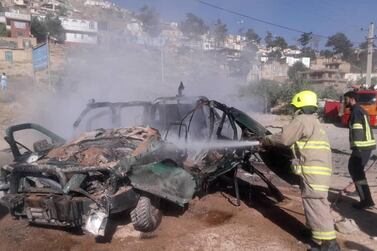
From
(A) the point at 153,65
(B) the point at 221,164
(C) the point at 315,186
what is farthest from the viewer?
(A) the point at 153,65

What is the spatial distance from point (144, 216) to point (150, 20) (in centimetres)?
2676

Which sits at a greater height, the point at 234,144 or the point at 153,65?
the point at 153,65

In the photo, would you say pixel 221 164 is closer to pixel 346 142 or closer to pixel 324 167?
pixel 324 167

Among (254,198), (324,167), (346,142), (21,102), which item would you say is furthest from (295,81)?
(324,167)

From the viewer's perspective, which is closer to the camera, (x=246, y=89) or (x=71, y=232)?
(x=71, y=232)

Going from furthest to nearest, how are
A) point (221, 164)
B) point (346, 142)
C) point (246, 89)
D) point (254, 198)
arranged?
point (246, 89) → point (346, 142) → point (254, 198) → point (221, 164)

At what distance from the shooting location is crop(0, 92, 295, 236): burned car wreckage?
486 centimetres

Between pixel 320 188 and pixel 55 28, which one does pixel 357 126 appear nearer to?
pixel 320 188

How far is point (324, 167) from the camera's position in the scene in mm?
4512

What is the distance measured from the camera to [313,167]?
4516 millimetres

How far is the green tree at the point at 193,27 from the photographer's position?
29.4 metres

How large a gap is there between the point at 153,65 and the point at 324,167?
30.2 m

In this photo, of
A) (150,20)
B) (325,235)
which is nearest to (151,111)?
(325,235)

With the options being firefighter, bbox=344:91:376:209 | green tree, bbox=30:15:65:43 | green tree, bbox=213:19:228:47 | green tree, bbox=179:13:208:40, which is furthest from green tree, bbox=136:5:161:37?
green tree, bbox=30:15:65:43
